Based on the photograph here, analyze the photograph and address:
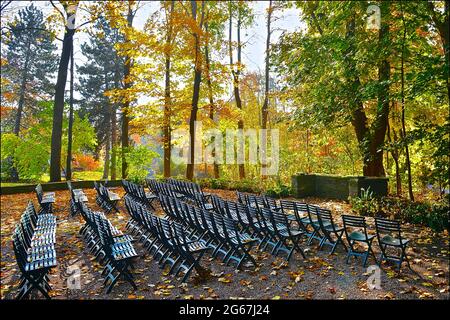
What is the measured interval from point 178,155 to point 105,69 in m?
12.4

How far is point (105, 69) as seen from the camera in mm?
34312

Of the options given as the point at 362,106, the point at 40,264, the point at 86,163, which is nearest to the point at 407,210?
the point at 362,106

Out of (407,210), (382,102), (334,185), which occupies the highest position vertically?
(382,102)

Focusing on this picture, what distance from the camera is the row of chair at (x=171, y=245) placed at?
529cm

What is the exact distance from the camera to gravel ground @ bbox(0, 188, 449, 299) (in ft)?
15.1

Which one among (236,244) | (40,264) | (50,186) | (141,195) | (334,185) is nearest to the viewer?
(40,264)

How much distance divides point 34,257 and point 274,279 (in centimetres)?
396

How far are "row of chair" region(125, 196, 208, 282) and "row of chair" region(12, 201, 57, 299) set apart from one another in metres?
1.78

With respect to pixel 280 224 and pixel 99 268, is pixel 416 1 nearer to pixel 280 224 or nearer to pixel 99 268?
pixel 280 224

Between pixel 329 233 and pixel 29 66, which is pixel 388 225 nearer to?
pixel 329 233

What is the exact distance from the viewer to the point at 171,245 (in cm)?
587

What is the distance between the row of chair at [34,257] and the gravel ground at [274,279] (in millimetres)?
287

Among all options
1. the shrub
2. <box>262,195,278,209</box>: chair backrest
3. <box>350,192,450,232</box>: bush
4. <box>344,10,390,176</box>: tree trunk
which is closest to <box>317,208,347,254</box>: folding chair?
<box>262,195,278,209</box>: chair backrest

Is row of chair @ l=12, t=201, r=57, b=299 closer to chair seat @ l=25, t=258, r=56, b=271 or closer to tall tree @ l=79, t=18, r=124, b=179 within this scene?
chair seat @ l=25, t=258, r=56, b=271
